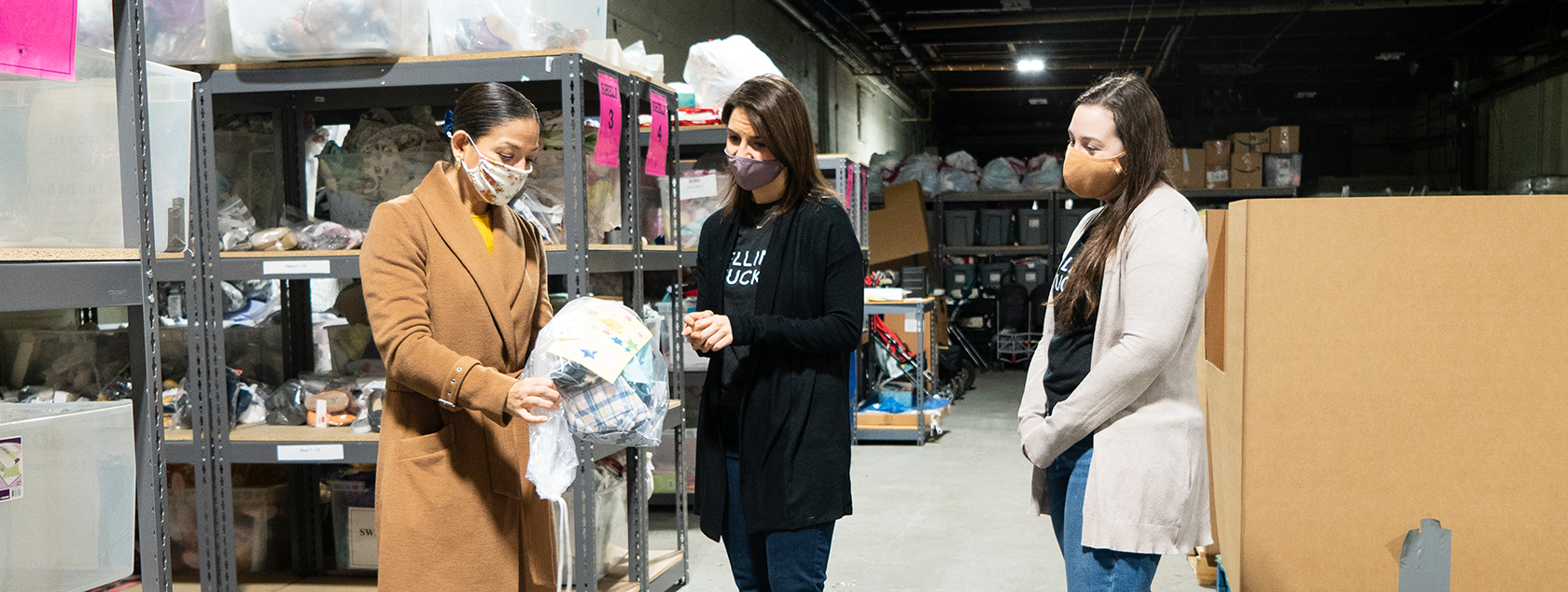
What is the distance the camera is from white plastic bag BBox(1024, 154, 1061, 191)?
10.2 meters

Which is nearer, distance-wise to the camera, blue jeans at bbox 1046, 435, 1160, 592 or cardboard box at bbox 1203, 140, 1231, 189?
blue jeans at bbox 1046, 435, 1160, 592

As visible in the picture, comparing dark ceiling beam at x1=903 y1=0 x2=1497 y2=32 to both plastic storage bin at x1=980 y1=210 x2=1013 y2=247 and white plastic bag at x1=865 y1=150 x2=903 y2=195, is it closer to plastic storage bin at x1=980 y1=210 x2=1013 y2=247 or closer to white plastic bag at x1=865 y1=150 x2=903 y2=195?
white plastic bag at x1=865 y1=150 x2=903 y2=195

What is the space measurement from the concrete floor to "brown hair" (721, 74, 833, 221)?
1.97 m

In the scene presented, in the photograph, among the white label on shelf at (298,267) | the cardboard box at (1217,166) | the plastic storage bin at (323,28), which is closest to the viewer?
the plastic storage bin at (323,28)

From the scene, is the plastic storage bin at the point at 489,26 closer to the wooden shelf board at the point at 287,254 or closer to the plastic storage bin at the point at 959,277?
the wooden shelf board at the point at 287,254

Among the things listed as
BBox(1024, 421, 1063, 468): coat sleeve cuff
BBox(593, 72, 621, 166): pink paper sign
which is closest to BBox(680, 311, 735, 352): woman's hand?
BBox(1024, 421, 1063, 468): coat sleeve cuff

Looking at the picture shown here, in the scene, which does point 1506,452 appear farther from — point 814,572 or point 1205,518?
point 814,572

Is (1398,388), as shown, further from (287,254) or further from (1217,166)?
(1217,166)

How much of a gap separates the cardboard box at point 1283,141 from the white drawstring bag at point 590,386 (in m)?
9.10

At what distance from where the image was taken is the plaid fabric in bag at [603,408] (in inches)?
65.8

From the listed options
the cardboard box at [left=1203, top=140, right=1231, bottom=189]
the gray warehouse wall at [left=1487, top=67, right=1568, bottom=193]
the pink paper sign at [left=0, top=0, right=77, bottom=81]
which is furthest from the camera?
the gray warehouse wall at [left=1487, top=67, right=1568, bottom=193]

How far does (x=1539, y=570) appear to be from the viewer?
1887mm

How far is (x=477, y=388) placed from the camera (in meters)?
1.65

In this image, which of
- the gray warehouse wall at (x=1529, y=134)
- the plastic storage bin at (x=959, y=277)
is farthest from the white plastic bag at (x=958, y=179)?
the gray warehouse wall at (x=1529, y=134)
